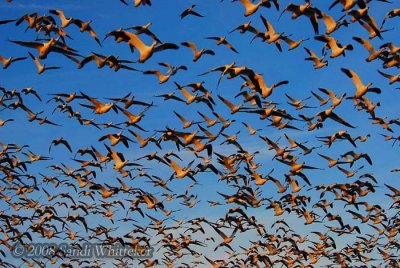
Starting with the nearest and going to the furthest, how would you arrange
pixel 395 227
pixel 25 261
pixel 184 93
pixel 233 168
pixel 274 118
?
1. pixel 184 93
2. pixel 274 118
3. pixel 233 168
4. pixel 395 227
5. pixel 25 261

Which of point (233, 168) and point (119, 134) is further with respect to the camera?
point (233, 168)

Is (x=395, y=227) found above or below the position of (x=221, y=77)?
above

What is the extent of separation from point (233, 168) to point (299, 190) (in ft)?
17.1

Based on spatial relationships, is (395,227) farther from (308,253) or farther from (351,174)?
(351,174)

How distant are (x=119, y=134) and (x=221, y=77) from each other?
8888 mm

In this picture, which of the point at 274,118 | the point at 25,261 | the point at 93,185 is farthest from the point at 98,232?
the point at 274,118

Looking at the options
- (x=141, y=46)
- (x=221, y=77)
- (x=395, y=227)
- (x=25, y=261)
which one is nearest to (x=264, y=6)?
(x=221, y=77)

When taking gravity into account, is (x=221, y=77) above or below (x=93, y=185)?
below

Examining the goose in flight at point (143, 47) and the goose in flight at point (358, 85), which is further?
the goose in flight at point (358, 85)

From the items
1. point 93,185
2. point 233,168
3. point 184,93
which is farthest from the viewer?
point 93,185

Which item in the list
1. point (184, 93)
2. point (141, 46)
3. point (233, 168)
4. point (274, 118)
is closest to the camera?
point (141, 46)

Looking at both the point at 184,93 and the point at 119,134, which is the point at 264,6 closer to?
the point at 184,93

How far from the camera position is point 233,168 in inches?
1597

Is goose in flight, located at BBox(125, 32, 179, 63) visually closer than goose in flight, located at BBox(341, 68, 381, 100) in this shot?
Yes
